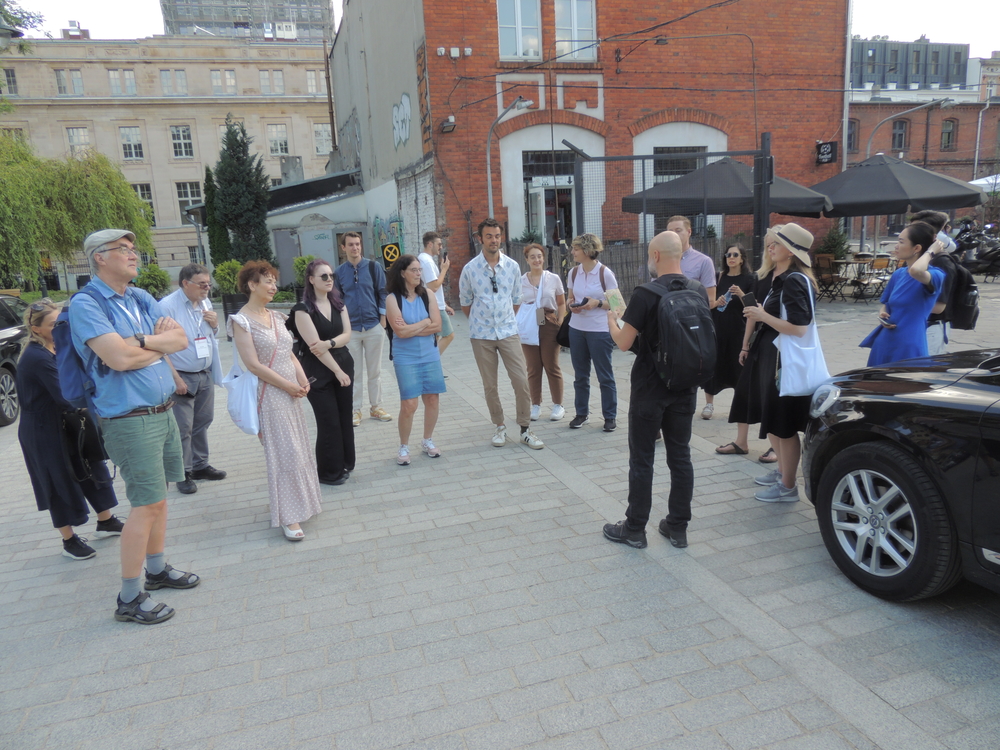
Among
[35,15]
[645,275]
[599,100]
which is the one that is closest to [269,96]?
[35,15]

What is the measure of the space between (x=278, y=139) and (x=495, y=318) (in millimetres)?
54380

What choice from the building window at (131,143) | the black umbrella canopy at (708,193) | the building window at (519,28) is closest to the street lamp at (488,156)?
the building window at (519,28)

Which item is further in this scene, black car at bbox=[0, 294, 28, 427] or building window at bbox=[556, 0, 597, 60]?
building window at bbox=[556, 0, 597, 60]

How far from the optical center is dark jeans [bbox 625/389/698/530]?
3.96 metres

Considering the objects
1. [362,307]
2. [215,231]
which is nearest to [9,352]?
[362,307]

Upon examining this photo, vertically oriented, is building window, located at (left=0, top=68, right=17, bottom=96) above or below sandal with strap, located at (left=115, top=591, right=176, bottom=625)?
above

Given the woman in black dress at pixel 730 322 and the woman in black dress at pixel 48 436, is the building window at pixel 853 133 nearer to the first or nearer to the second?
the woman in black dress at pixel 730 322

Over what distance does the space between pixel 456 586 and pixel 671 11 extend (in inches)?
685

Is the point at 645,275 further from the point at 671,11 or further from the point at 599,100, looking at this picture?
the point at 671,11

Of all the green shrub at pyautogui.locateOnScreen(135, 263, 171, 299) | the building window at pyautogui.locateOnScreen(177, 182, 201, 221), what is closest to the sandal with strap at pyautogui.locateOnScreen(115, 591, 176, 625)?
the green shrub at pyautogui.locateOnScreen(135, 263, 171, 299)

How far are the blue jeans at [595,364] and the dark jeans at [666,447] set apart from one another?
2536 millimetres

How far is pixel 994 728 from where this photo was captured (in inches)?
102

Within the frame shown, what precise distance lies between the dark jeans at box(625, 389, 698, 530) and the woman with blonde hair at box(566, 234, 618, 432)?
2.54 metres

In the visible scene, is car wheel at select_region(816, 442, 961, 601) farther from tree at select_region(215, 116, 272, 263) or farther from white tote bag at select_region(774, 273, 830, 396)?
tree at select_region(215, 116, 272, 263)
